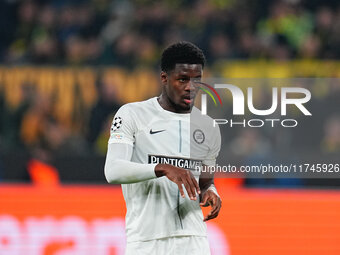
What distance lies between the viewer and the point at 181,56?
11.9 feet

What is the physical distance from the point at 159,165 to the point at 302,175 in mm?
3705

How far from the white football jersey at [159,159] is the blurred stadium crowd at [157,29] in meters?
5.01

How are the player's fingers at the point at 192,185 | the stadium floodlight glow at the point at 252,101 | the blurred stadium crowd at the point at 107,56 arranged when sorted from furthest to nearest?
1. the blurred stadium crowd at the point at 107,56
2. the stadium floodlight glow at the point at 252,101
3. the player's fingers at the point at 192,185

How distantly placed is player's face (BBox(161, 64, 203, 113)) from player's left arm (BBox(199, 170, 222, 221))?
0.40 metres

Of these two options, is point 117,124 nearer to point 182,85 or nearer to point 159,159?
point 159,159

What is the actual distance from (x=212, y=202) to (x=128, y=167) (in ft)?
1.56

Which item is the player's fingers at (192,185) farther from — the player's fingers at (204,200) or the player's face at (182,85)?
the player's face at (182,85)

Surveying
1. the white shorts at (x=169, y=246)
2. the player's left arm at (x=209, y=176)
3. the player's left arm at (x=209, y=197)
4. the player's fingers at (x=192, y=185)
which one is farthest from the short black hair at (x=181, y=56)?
the white shorts at (x=169, y=246)

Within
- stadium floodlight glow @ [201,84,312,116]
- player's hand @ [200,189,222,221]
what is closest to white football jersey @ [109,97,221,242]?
player's hand @ [200,189,222,221]

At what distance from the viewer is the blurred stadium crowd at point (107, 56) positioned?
24.5 feet

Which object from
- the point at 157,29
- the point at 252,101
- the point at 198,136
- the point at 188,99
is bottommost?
the point at 198,136

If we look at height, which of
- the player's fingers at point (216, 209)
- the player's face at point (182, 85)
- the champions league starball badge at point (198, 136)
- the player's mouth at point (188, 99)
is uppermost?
the player's face at point (182, 85)

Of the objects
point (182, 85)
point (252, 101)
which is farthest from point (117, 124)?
point (252, 101)

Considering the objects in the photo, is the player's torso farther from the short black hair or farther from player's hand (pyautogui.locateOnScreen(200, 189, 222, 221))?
the short black hair
